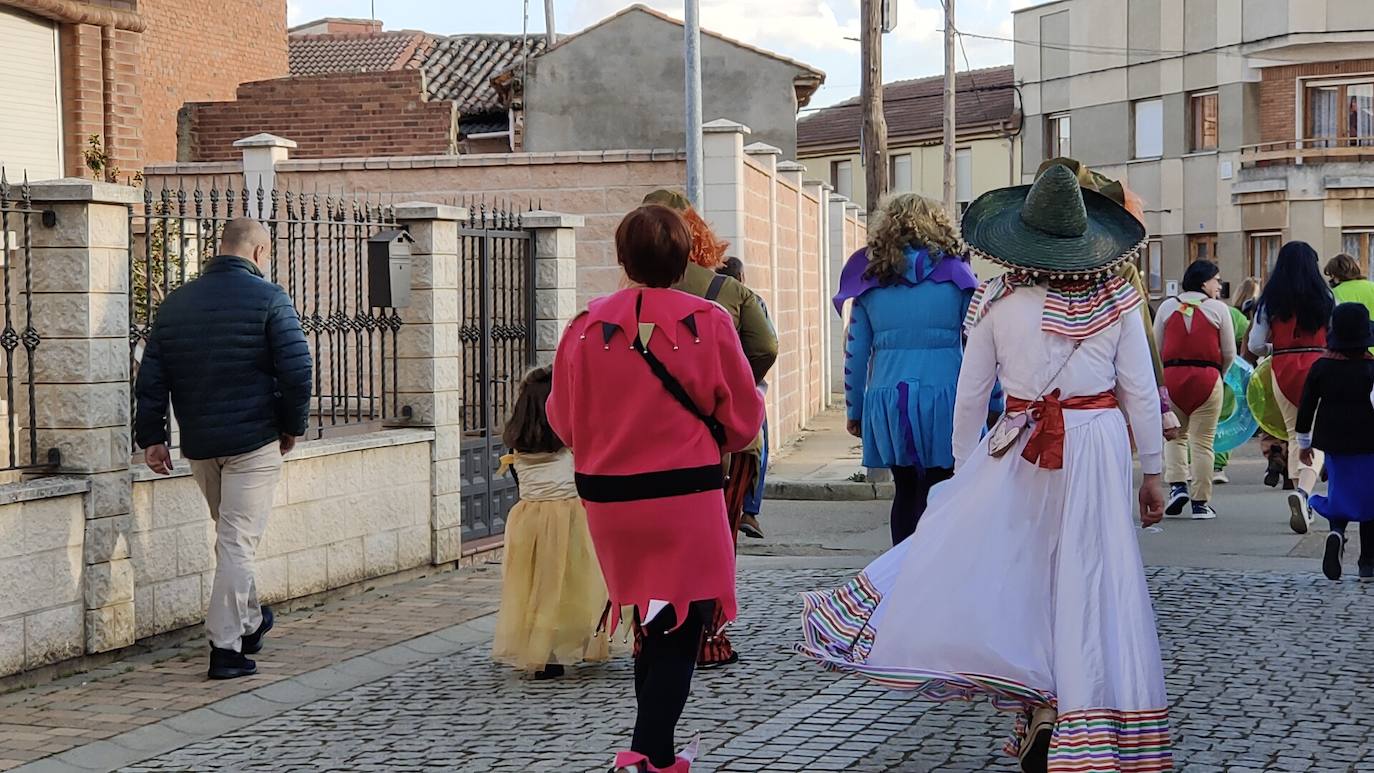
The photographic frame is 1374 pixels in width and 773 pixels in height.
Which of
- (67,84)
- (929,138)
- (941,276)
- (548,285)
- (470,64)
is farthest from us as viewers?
(929,138)

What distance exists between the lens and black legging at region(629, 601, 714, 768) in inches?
207

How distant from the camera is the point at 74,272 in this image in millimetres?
7566

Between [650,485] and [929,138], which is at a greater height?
[929,138]

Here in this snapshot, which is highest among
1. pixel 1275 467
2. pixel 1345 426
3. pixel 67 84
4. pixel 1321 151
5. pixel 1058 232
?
pixel 1321 151

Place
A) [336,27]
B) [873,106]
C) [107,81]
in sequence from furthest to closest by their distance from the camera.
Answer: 1. [336,27]
2. [873,106]
3. [107,81]

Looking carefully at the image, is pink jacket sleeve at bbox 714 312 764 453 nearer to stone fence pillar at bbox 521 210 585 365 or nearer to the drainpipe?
stone fence pillar at bbox 521 210 585 365

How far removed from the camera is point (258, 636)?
25.7 feet

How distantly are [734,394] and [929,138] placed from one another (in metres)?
56.6

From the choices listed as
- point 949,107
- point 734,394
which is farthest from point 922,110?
point 734,394

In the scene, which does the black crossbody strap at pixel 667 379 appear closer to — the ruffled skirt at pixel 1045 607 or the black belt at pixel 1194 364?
the ruffled skirt at pixel 1045 607

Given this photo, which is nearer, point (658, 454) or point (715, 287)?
point (658, 454)

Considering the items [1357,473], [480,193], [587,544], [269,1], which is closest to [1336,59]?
[269,1]

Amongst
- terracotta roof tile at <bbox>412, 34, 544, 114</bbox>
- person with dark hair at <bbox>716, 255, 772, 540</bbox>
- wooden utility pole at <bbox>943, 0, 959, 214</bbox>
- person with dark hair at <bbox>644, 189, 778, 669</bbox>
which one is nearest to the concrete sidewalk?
person with dark hair at <bbox>716, 255, 772, 540</bbox>

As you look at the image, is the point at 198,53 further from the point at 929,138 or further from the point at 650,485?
the point at 929,138
